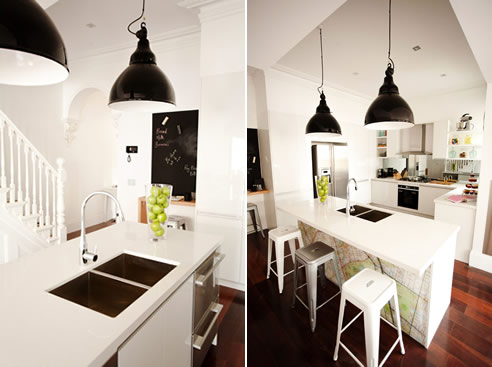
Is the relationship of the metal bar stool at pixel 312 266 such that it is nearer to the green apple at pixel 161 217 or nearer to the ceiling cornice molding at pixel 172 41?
the green apple at pixel 161 217

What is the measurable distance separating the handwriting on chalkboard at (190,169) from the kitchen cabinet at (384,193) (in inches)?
42.0

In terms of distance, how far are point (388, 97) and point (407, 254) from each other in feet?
1.99

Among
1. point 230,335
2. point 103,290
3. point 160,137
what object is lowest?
point 230,335

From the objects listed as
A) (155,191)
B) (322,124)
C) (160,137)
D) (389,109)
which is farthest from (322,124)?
(160,137)

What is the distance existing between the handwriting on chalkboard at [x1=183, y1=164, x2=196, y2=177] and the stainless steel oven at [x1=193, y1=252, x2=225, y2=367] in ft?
2.06

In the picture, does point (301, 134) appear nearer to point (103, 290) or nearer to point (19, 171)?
point (103, 290)

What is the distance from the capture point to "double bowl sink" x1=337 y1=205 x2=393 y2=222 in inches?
37.6

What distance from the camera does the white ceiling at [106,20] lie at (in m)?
0.89

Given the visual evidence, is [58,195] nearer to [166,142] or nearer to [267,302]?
[166,142]

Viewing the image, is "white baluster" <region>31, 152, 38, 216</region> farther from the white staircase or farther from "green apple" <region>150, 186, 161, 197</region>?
"green apple" <region>150, 186, 161, 197</region>

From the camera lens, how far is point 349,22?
2.83ft

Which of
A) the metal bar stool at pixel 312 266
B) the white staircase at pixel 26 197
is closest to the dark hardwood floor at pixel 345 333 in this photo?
the metal bar stool at pixel 312 266

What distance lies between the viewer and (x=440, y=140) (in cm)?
74

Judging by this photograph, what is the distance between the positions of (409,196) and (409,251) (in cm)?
23
